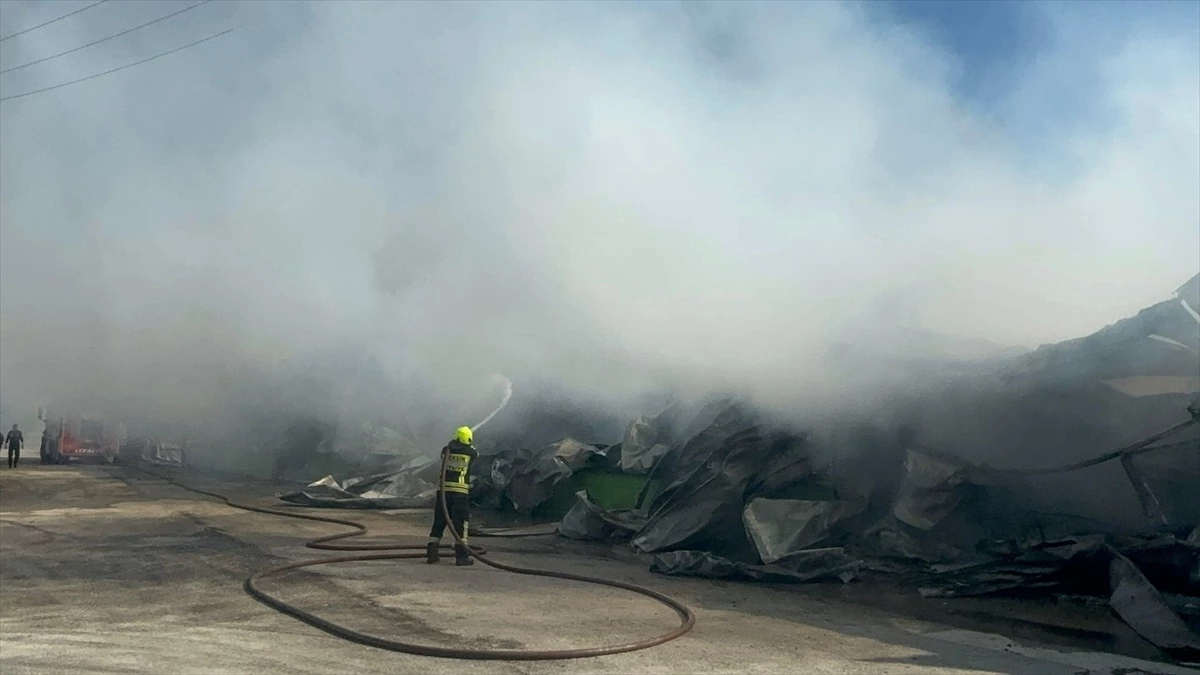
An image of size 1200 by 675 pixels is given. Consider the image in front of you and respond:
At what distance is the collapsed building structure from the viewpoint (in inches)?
277

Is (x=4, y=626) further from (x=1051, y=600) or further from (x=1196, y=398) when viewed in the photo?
(x=1196, y=398)

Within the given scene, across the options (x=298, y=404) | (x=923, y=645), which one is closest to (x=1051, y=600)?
(x=923, y=645)

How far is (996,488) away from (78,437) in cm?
3291

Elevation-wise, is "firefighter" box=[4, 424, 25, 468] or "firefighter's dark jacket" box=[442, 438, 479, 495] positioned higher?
"firefighter's dark jacket" box=[442, 438, 479, 495]

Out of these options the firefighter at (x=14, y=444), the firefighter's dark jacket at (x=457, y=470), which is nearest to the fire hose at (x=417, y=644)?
the firefighter's dark jacket at (x=457, y=470)

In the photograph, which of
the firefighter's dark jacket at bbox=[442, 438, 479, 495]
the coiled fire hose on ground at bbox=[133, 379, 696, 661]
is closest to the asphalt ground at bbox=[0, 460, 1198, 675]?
the coiled fire hose on ground at bbox=[133, 379, 696, 661]

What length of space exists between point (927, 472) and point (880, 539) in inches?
30.2

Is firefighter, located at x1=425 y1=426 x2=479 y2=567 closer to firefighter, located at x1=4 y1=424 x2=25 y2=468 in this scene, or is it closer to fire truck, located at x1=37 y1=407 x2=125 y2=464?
firefighter, located at x1=4 y1=424 x2=25 y2=468

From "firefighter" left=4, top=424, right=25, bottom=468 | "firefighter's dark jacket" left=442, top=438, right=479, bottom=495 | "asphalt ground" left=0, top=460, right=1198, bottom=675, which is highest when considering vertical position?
"firefighter's dark jacket" left=442, top=438, right=479, bottom=495

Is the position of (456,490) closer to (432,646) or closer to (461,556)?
(461,556)

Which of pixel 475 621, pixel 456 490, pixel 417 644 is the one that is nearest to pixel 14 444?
pixel 456 490

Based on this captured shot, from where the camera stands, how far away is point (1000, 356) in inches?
352

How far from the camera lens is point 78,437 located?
3216 cm

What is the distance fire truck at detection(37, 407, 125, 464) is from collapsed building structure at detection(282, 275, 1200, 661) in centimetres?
2902
